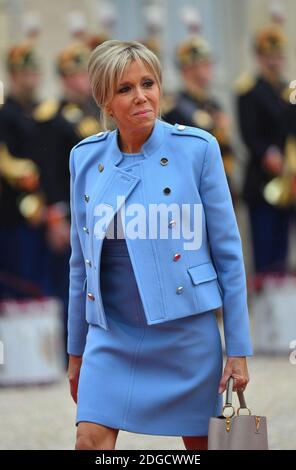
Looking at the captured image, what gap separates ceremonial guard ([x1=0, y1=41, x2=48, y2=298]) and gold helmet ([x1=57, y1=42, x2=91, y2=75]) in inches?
5.6

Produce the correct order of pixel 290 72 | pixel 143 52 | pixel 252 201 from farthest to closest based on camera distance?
pixel 290 72
pixel 252 201
pixel 143 52

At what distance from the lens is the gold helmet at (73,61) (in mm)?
9766

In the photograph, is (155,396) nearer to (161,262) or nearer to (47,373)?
(161,262)

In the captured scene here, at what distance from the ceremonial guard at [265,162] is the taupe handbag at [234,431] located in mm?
6345

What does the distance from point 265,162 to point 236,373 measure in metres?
6.35

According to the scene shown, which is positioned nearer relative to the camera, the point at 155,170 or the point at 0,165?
the point at 155,170

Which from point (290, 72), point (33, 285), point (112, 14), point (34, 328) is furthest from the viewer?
point (290, 72)

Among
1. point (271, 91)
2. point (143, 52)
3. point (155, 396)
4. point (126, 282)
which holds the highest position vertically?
point (271, 91)

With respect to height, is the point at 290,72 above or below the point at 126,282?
above

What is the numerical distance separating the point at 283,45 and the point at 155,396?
6.97 meters

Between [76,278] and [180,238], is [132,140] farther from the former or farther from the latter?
[76,278]

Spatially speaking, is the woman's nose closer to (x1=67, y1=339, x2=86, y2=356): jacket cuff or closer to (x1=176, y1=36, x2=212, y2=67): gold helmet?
(x1=67, y1=339, x2=86, y2=356): jacket cuff

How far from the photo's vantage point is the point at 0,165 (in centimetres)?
949

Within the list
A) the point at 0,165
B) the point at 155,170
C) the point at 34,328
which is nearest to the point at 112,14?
the point at 0,165
